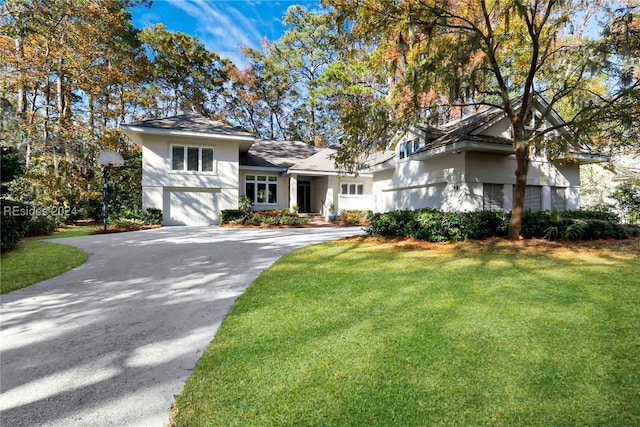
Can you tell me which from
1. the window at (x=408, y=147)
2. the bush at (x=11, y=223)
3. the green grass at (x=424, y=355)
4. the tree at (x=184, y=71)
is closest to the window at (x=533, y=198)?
the window at (x=408, y=147)

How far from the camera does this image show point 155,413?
219cm

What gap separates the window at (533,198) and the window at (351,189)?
9933 mm

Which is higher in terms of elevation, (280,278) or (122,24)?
(122,24)

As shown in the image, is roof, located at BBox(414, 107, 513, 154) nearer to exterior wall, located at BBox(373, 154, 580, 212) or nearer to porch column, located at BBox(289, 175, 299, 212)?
exterior wall, located at BBox(373, 154, 580, 212)

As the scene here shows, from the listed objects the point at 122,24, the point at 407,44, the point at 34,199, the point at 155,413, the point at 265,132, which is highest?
the point at 122,24

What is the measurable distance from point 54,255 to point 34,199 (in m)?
9.69

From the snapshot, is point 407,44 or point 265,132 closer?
point 407,44

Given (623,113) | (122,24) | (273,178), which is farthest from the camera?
(273,178)

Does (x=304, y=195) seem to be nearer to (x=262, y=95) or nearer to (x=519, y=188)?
(x=262, y=95)

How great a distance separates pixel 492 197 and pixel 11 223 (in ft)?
54.0

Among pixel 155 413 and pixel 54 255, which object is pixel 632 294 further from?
pixel 54 255

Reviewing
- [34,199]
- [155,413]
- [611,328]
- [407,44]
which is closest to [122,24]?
[34,199]

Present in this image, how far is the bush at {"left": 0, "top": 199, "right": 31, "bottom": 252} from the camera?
802 cm

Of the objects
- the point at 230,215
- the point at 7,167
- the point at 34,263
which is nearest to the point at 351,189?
the point at 230,215
